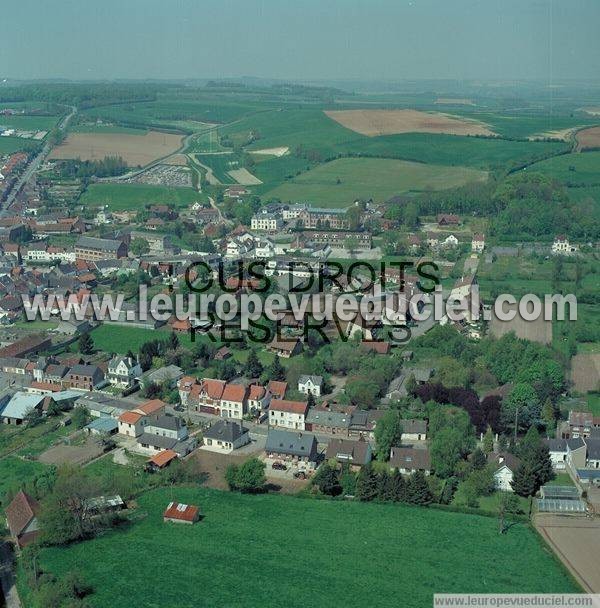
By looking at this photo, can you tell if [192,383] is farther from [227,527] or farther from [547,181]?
[547,181]

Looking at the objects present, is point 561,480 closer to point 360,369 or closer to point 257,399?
point 360,369

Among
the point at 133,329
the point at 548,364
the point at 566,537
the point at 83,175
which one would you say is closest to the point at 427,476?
the point at 566,537

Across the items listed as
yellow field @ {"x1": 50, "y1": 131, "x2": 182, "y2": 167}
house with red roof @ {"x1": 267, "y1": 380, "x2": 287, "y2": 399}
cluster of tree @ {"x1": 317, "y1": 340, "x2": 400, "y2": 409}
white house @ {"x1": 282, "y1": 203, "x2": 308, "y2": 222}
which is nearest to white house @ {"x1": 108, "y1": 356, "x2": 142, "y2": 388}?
house with red roof @ {"x1": 267, "y1": 380, "x2": 287, "y2": 399}

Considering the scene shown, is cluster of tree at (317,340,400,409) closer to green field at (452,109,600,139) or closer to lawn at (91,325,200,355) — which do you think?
lawn at (91,325,200,355)

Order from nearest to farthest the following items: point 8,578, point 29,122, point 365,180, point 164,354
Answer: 1. point 8,578
2. point 164,354
3. point 365,180
4. point 29,122

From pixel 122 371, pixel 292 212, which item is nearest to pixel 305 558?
pixel 122 371

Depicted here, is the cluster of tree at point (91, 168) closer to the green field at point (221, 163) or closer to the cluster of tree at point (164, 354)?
the green field at point (221, 163)
